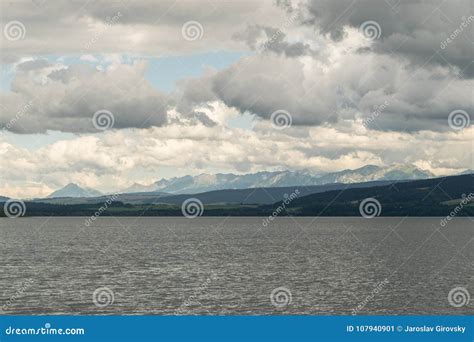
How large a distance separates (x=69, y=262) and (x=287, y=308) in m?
87.8

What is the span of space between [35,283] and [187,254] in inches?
2837

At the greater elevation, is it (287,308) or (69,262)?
(69,262)

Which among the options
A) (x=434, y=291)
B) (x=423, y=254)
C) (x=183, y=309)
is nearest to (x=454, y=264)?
(x=423, y=254)

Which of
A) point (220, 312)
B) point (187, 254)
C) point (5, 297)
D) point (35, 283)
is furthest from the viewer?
point (187, 254)

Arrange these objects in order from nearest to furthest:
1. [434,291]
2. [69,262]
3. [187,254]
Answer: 1. [434,291]
2. [69,262]
3. [187,254]

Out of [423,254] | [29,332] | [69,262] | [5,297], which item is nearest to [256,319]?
[29,332]

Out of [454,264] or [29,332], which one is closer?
[29,332]

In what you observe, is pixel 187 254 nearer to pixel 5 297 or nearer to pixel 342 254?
pixel 342 254

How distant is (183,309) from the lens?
88.4 m

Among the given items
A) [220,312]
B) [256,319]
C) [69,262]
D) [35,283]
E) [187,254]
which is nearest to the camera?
[256,319]

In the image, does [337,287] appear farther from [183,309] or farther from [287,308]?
[183,309]

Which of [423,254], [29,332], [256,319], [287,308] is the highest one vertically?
[423,254]

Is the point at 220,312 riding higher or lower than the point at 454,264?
lower

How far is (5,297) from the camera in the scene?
9925 cm
